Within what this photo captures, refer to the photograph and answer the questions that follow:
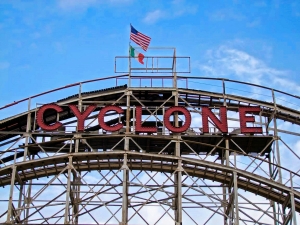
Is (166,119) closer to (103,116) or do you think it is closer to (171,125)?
(171,125)

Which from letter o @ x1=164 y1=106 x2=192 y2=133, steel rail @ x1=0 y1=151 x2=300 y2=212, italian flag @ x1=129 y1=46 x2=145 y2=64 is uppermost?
italian flag @ x1=129 y1=46 x2=145 y2=64

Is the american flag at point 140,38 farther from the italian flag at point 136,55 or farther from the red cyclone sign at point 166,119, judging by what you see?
the red cyclone sign at point 166,119

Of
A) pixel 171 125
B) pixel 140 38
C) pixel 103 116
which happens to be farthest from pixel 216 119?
pixel 140 38

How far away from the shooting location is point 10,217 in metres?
36.0

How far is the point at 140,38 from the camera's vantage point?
146 ft

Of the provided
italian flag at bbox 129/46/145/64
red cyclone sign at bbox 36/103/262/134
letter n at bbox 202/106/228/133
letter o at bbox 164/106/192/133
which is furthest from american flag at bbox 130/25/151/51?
letter n at bbox 202/106/228/133

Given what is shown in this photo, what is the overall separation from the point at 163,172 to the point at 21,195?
30.3 feet

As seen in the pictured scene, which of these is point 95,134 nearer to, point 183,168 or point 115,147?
point 115,147

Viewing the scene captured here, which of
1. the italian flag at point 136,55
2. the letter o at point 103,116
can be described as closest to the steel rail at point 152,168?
the letter o at point 103,116

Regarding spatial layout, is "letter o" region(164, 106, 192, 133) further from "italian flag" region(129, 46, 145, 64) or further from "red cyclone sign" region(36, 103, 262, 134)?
"italian flag" region(129, 46, 145, 64)

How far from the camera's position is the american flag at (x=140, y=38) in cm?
4428

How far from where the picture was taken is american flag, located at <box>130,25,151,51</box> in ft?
145

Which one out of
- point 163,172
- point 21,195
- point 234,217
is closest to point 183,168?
point 163,172

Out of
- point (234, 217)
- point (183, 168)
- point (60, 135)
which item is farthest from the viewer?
point (60, 135)
